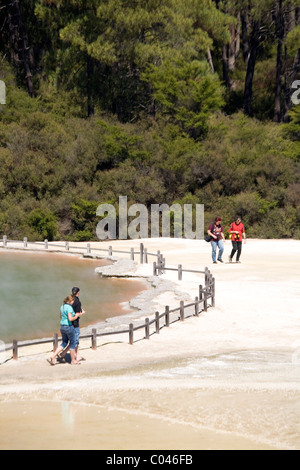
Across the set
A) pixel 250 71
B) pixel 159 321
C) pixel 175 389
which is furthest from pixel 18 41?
pixel 175 389

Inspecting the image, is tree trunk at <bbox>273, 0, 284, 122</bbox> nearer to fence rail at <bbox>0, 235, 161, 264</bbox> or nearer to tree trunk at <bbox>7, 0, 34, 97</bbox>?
tree trunk at <bbox>7, 0, 34, 97</bbox>

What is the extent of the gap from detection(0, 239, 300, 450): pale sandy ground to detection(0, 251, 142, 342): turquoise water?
2.00 metres

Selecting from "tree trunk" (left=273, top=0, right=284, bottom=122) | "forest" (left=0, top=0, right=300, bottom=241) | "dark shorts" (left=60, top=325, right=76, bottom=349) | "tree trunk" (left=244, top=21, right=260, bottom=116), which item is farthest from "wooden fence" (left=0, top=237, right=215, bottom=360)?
"tree trunk" (left=244, top=21, right=260, bottom=116)

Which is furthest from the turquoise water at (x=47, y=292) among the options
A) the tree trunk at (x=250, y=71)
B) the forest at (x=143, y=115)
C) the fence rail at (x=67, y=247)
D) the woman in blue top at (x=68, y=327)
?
the tree trunk at (x=250, y=71)

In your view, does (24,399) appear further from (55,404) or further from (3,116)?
(3,116)

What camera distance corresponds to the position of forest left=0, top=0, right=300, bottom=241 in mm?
45156

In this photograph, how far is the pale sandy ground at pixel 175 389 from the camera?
1002 centimetres

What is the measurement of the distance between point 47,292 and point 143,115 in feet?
111

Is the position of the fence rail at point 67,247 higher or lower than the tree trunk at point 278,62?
lower

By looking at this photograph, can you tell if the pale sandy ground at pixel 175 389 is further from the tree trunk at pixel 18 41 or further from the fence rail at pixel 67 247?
the tree trunk at pixel 18 41

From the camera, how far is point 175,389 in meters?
12.2

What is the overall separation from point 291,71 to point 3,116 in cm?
2284

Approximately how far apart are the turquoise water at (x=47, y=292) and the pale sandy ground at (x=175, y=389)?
6.55 ft

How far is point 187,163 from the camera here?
158ft
